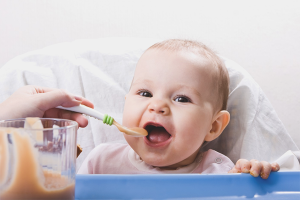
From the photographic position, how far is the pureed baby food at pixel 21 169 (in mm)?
382

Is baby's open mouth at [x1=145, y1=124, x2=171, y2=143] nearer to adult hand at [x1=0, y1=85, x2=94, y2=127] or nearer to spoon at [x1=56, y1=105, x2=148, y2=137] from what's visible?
spoon at [x1=56, y1=105, x2=148, y2=137]

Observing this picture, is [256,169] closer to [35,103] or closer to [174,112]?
[174,112]

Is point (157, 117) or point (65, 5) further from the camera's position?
point (65, 5)

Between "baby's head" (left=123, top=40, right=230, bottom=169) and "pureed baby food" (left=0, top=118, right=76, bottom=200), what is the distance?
1.52 feet

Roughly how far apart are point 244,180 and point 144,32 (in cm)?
141

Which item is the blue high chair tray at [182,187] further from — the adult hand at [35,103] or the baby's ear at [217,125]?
the baby's ear at [217,125]

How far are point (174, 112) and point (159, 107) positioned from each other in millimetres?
56

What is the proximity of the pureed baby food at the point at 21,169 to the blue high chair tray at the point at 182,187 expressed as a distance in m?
0.15

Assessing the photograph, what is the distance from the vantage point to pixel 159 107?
32.6 inches

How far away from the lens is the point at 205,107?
3.05 ft

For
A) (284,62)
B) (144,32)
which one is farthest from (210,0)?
(284,62)

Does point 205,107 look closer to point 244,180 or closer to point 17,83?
point 244,180

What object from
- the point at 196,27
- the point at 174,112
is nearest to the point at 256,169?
the point at 174,112

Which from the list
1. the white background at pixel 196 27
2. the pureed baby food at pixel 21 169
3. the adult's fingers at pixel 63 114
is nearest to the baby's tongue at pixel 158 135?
the adult's fingers at pixel 63 114
